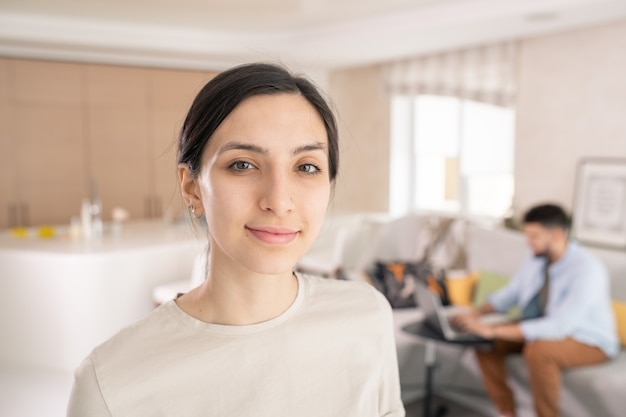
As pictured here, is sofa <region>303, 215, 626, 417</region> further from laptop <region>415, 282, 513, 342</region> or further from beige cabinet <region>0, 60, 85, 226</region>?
beige cabinet <region>0, 60, 85, 226</region>

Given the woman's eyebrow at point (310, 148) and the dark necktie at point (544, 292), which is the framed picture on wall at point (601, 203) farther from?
the woman's eyebrow at point (310, 148)

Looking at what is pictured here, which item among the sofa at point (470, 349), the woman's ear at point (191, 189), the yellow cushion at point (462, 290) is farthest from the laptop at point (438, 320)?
the woman's ear at point (191, 189)

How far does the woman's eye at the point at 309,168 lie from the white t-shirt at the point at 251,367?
20cm

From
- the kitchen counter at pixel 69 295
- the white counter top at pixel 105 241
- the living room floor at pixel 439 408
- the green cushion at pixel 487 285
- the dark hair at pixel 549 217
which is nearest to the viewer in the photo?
the dark hair at pixel 549 217

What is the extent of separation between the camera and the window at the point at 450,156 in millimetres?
5855

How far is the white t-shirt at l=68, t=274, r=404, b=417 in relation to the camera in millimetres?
771

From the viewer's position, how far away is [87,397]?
75cm

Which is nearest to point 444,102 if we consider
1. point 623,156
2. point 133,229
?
point 623,156

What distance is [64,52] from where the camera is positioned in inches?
237

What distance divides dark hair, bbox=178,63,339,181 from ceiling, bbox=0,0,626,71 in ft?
10.9

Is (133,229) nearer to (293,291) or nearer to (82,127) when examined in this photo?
(82,127)

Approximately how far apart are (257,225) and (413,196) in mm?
6222

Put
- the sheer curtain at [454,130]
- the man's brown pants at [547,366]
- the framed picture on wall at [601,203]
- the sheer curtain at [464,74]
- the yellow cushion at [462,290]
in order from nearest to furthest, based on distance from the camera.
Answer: the man's brown pants at [547,366], the yellow cushion at [462,290], the framed picture on wall at [601,203], the sheer curtain at [464,74], the sheer curtain at [454,130]

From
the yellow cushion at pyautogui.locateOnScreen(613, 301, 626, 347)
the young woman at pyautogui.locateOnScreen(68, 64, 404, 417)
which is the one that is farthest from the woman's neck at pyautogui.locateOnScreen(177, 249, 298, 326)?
the yellow cushion at pyautogui.locateOnScreen(613, 301, 626, 347)
